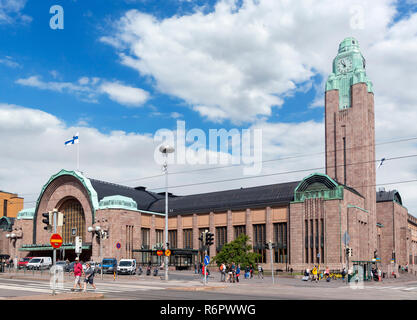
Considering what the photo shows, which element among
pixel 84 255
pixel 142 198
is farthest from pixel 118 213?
pixel 142 198

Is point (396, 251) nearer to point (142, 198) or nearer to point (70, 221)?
point (142, 198)

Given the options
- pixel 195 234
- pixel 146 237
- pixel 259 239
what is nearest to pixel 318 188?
pixel 259 239

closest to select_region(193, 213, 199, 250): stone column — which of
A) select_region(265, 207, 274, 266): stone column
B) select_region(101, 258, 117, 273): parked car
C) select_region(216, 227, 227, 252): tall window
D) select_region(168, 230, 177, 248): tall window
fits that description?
select_region(216, 227, 227, 252): tall window

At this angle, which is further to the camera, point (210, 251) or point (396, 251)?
point (396, 251)

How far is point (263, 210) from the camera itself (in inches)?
2869

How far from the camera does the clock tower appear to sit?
253ft

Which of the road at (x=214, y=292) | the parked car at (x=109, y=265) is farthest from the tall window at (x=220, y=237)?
the road at (x=214, y=292)

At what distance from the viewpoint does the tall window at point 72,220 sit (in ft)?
256

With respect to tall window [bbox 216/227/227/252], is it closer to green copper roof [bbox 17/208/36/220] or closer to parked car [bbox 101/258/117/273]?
parked car [bbox 101/258/117/273]

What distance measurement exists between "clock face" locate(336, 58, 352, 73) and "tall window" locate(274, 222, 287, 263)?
30370 millimetres

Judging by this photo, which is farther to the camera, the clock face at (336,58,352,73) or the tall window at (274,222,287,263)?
the clock face at (336,58,352,73)

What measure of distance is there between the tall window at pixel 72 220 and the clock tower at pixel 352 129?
4146cm

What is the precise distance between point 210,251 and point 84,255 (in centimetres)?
2000

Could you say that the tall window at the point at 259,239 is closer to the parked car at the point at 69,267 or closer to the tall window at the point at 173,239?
the tall window at the point at 173,239
